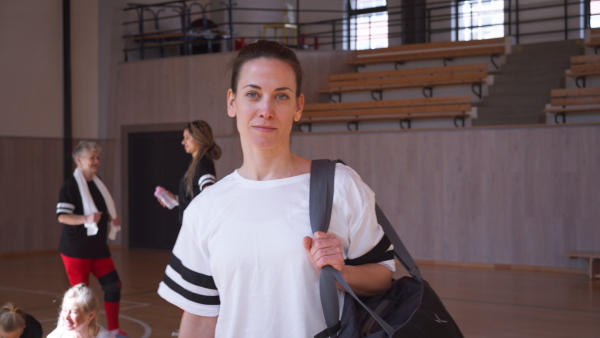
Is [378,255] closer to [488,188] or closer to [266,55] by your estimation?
[266,55]

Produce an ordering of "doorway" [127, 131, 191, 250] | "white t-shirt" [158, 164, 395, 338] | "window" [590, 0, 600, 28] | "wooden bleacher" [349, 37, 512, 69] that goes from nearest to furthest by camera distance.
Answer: "white t-shirt" [158, 164, 395, 338]
"wooden bleacher" [349, 37, 512, 69]
"doorway" [127, 131, 191, 250]
"window" [590, 0, 600, 28]

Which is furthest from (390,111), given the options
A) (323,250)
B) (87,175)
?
(323,250)

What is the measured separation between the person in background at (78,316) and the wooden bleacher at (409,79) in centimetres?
867

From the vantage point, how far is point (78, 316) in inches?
164

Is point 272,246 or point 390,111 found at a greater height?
point 390,111

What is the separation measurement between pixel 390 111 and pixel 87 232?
685cm

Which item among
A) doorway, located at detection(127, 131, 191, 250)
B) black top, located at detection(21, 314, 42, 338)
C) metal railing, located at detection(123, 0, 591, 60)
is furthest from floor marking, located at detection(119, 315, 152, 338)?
metal railing, located at detection(123, 0, 591, 60)

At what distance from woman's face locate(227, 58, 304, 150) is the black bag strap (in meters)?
0.12

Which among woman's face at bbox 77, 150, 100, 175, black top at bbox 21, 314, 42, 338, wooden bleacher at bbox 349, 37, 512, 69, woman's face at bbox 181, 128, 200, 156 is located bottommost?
black top at bbox 21, 314, 42, 338

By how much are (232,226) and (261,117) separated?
27 cm

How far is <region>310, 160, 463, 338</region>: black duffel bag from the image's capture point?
162 centimetres

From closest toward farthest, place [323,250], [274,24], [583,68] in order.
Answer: [323,250], [583,68], [274,24]

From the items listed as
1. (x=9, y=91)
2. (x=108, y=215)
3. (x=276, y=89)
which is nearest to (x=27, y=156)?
(x=9, y=91)

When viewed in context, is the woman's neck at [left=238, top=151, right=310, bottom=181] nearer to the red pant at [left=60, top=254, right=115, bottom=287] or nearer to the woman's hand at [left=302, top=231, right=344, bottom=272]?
the woman's hand at [left=302, top=231, right=344, bottom=272]
